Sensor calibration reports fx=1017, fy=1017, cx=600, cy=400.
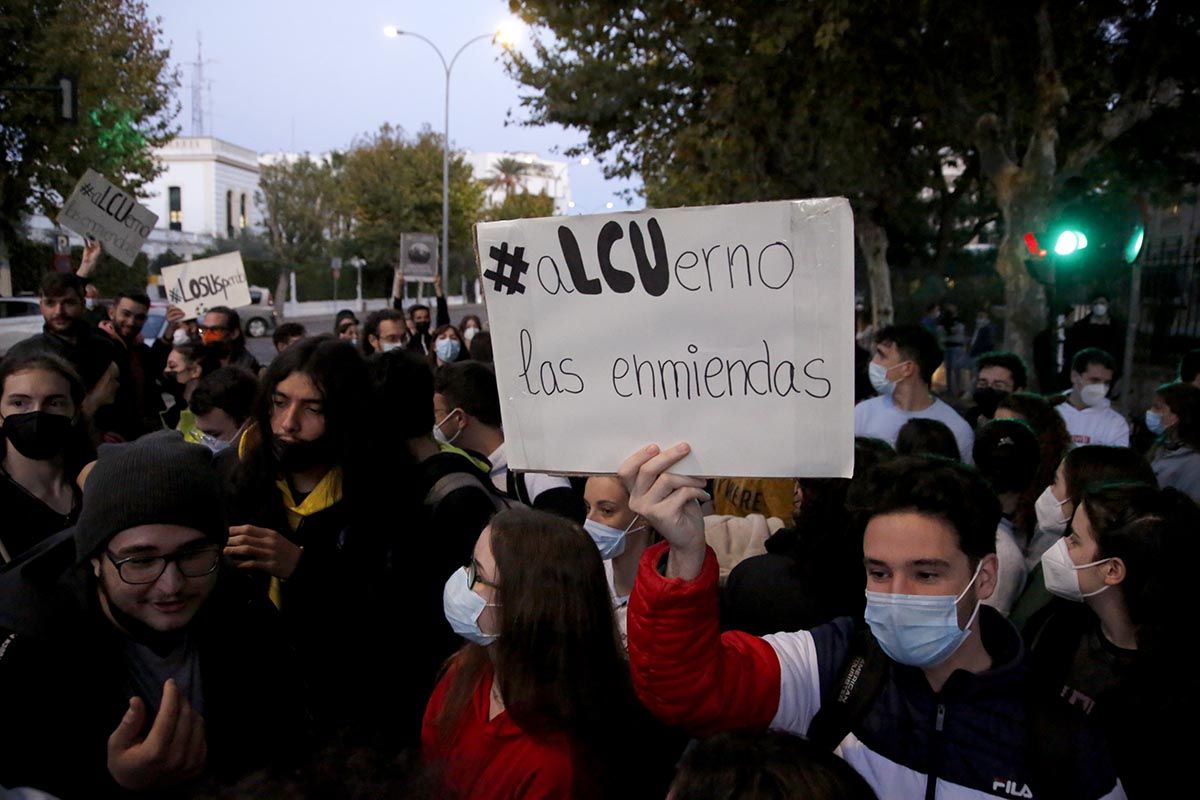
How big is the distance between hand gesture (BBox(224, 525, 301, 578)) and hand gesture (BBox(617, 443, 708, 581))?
1349mm

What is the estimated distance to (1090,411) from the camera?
21.1 ft

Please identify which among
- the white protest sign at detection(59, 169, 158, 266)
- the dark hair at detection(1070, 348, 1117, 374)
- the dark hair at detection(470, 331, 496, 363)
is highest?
the white protest sign at detection(59, 169, 158, 266)

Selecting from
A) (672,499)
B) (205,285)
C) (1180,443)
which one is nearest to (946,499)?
(672,499)

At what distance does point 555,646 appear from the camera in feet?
7.27

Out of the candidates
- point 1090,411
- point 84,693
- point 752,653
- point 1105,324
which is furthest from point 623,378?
point 1105,324

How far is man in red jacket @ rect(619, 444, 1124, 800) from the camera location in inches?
77.5

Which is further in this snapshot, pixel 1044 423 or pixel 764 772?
pixel 1044 423

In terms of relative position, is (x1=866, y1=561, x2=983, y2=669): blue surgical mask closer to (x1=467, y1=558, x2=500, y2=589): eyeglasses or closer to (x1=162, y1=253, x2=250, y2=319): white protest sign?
(x1=467, y1=558, x2=500, y2=589): eyeglasses

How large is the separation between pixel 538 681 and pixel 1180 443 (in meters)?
4.34

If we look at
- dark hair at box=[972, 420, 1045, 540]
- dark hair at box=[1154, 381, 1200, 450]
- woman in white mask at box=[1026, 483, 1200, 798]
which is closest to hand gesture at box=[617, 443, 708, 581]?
woman in white mask at box=[1026, 483, 1200, 798]

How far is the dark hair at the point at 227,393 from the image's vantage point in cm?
476

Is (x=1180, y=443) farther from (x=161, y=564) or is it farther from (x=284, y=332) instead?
(x=284, y=332)

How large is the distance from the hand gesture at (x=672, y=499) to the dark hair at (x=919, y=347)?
392cm

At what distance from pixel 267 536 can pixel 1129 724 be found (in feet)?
7.44
